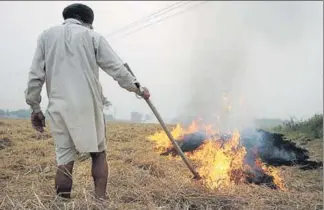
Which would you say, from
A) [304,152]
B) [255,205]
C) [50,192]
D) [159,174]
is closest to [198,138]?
[304,152]

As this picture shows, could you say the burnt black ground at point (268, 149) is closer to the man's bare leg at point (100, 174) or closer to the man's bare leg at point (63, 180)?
the man's bare leg at point (100, 174)

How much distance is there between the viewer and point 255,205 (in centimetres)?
405

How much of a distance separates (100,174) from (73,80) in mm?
868

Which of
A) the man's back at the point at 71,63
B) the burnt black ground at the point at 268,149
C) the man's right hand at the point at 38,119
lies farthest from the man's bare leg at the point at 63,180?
the burnt black ground at the point at 268,149

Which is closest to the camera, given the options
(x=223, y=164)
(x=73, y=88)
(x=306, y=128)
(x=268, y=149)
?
(x=73, y=88)

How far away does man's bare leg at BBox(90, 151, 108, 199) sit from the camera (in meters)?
3.50

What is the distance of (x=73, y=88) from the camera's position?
3395mm

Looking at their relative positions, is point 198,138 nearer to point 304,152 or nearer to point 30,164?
point 304,152

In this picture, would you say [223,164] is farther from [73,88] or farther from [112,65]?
[73,88]

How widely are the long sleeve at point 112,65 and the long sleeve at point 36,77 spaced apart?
19.6 inches

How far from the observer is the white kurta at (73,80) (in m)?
3.40

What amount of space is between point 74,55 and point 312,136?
10.2 metres

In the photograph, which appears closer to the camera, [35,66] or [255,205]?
[35,66]

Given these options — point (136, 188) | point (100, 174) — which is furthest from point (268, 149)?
point (100, 174)
